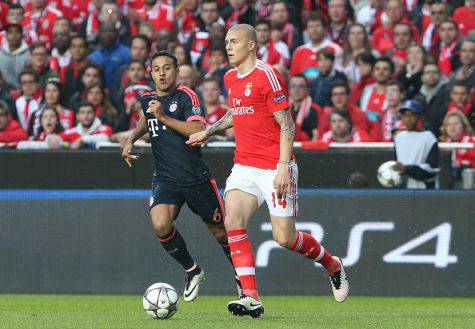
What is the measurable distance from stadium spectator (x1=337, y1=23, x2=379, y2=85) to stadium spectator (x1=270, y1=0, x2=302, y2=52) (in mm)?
1077

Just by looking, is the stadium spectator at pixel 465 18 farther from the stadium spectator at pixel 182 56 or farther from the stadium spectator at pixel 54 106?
the stadium spectator at pixel 54 106

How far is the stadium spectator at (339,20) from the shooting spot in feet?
53.8

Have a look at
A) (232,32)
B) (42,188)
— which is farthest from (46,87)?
(232,32)

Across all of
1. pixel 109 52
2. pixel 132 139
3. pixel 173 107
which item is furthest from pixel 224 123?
pixel 109 52

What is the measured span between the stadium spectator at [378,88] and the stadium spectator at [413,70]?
0.24m

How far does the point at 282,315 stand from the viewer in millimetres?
8938

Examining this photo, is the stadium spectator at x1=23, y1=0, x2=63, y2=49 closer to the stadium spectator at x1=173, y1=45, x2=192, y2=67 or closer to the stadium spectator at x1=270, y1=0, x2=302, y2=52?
the stadium spectator at x1=173, y1=45, x2=192, y2=67

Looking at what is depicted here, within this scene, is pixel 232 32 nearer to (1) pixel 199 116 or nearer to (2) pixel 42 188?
(1) pixel 199 116

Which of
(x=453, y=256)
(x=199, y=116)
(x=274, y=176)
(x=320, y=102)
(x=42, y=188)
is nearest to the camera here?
(x=274, y=176)

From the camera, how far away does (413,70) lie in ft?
48.9

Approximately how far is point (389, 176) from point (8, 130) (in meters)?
5.05

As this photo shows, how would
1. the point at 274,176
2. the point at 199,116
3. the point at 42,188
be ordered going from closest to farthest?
the point at 274,176, the point at 199,116, the point at 42,188

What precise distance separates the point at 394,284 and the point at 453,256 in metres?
0.67

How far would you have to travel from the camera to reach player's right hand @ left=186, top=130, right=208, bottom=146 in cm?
873
